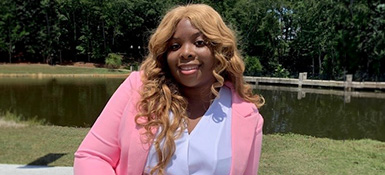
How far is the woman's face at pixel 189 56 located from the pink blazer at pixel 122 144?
168 mm

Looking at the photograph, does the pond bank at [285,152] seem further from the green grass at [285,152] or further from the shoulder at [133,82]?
the shoulder at [133,82]

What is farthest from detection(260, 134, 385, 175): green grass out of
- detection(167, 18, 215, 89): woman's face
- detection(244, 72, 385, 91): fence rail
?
detection(244, 72, 385, 91): fence rail

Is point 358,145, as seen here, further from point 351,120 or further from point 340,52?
point 340,52

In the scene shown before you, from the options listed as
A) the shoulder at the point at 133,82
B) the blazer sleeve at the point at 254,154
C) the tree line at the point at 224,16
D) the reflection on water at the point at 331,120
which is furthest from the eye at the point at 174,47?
the tree line at the point at 224,16

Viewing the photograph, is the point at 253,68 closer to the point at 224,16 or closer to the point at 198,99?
the point at 224,16

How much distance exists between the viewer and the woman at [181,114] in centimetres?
125

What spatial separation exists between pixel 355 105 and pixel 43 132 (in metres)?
14.0

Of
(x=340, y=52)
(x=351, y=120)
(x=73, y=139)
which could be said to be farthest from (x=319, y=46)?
(x=73, y=139)

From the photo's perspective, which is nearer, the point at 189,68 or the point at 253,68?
the point at 189,68

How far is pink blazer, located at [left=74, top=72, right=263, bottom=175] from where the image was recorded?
4.05ft

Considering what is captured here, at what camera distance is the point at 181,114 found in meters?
1.34

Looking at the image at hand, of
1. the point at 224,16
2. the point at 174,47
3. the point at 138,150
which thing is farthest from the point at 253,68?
the point at 138,150

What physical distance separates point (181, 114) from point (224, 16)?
1096 inches

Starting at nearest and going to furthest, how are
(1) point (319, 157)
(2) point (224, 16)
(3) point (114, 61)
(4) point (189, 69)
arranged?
(4) point (189, 69)
(1) point (319, 157)
(2) point (224, 16)
(3) point (114, 61)
